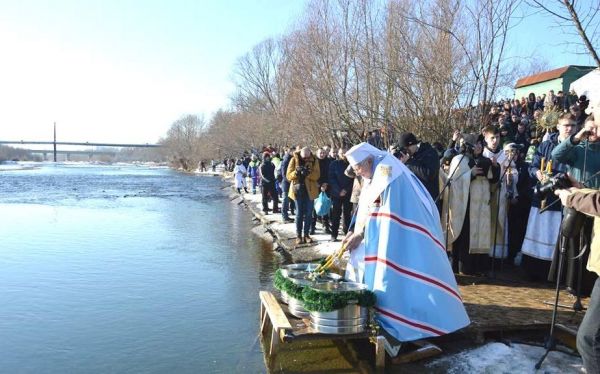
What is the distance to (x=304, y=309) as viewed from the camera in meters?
5.50

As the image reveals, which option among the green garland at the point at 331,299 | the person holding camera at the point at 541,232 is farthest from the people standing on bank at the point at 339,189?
the green garland at the point at 331,299

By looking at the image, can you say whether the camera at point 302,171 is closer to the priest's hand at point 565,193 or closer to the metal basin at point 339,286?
the metal basin at point 339,286

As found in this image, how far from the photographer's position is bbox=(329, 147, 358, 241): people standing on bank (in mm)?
11445

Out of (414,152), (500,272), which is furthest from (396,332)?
(500,272)

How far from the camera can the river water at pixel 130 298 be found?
19.0 feet

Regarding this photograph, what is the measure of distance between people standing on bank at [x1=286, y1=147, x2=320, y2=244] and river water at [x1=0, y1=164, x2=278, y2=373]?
0.89 meters

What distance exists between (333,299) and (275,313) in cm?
70

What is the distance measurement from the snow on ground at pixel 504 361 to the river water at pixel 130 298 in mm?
1797

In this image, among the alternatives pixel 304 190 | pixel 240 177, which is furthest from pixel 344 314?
pixel 240 177

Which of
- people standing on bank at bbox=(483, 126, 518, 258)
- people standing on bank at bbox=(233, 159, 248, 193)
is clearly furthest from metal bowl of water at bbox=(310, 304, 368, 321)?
people standing on bank at bbox=(233, 159, 248, 193)

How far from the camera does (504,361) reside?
5168 mm

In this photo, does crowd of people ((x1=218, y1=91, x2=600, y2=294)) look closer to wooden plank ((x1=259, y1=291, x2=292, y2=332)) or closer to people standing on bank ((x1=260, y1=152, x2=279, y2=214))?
wooden plank ((x1=259, y1=291, x2=292, y2=332))

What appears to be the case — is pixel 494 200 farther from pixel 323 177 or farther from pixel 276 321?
pixel 323 177

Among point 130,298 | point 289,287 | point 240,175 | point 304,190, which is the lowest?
point 130,298
